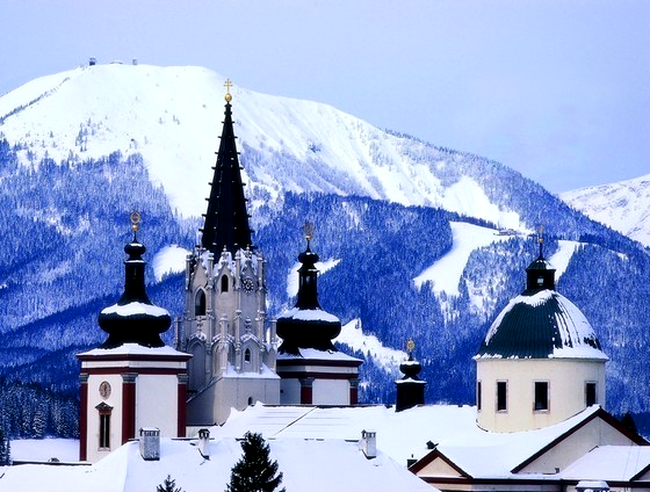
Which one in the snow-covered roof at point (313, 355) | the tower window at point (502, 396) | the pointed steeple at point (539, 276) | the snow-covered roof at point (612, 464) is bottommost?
the snow-covered roof at point (612, 464)

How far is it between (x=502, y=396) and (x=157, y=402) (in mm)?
23564

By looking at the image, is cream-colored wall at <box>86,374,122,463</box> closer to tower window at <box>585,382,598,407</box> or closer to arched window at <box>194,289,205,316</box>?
arched window at <box>194,289,205,316</box>

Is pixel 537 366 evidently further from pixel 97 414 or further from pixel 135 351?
pixel 97 414

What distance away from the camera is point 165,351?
135 metres

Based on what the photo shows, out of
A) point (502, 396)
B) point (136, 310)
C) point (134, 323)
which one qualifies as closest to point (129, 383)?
point (134, 323)

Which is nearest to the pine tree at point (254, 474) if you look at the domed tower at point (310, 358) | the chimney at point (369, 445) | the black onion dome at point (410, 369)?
the chimney at point (369, 445)

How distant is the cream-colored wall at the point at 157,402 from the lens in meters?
134

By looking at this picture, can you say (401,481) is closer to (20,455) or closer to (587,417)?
(587,417)

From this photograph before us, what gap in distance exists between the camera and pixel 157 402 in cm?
13450

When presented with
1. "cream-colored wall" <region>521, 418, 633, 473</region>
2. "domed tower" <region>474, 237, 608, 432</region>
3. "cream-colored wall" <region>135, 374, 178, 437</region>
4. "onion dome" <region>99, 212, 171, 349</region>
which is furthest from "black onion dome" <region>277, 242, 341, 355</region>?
"cream-colored wall" <region>521, 418, 633, 473</region>

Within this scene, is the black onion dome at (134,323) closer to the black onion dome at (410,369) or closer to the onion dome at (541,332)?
the black onion dome at (410,369)

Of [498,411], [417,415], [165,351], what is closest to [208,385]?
[165,351]

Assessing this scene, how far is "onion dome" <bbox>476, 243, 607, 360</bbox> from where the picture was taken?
117 m

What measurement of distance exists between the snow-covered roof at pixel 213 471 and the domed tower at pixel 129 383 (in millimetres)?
24671
